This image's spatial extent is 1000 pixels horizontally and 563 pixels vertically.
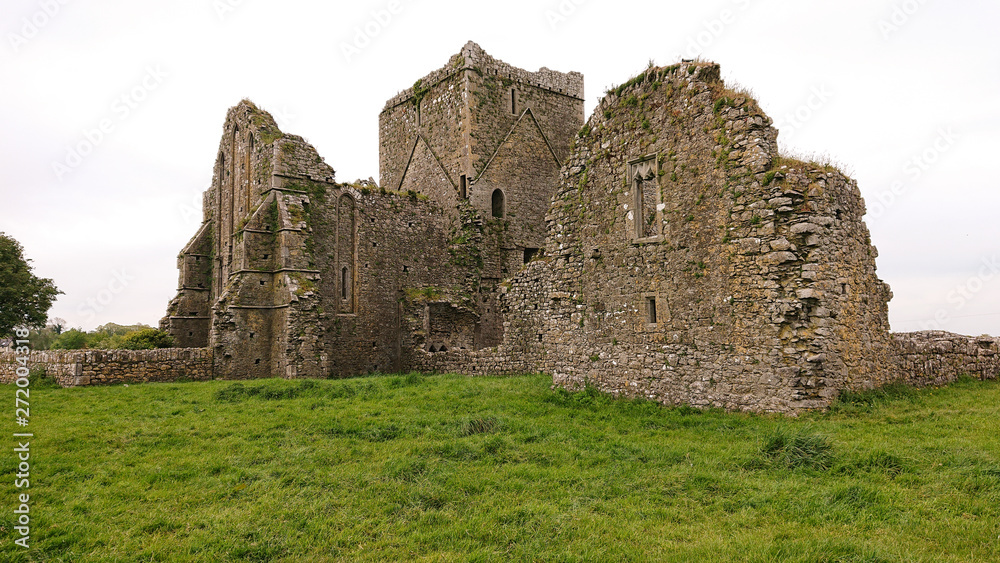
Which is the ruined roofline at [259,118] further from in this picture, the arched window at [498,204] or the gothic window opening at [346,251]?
the arched window at [498,204]

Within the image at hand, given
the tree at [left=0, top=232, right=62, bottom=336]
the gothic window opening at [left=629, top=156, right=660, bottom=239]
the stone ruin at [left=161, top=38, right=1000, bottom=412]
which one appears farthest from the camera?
the tree at [left=0, top=232, right=62, bottom=336]

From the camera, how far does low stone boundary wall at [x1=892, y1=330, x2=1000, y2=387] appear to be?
41.8 feet

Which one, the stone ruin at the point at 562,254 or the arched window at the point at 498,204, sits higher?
the arched window at the point at 498,204

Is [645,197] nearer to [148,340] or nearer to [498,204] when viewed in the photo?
[498,204]

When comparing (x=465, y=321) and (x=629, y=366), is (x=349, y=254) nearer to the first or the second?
(x=465, y=321)

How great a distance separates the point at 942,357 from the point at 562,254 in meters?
9.08

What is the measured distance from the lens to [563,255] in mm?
14273

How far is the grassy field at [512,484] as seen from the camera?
5434 millimetres

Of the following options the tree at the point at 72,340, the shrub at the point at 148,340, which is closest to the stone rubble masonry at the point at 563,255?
the shrub at the point at 148,340

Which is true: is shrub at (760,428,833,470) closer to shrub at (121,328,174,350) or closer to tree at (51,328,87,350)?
shrub at (121,328,174,350)

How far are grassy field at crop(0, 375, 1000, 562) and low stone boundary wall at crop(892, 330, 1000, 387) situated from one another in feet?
4.95

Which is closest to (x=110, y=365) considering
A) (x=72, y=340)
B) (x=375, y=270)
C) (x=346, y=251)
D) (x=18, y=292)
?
(x=346, y=251)

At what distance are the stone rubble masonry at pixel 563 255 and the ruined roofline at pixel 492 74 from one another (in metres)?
0.10

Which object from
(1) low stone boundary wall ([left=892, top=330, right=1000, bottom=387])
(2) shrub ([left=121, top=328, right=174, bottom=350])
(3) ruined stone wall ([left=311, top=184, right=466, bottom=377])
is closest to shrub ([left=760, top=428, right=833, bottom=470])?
(1) low stone boundary wall ([left=892, top=330, right=1000, bottom=387])
